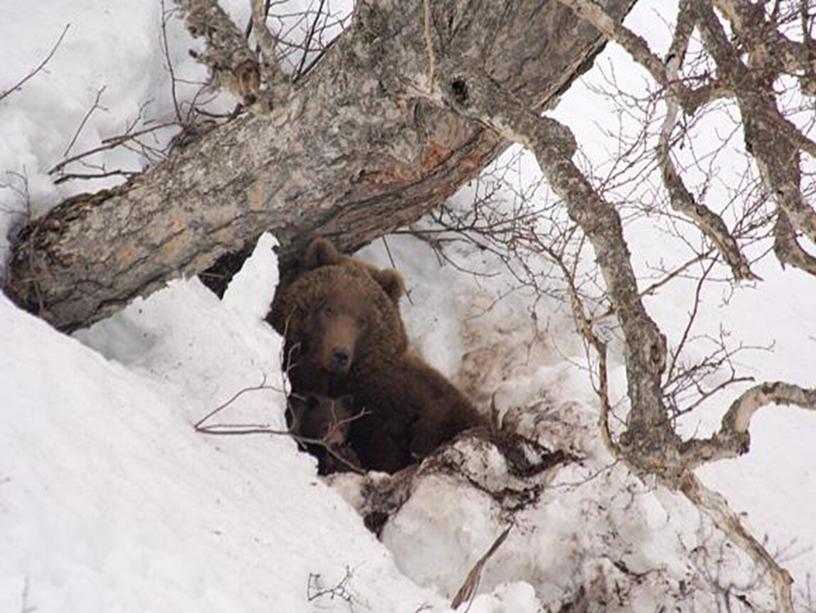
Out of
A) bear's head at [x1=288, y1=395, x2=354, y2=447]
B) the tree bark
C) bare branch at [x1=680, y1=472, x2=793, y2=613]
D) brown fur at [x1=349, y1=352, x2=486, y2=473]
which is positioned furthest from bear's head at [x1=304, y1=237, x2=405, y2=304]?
bare branch at [x1=680, y1=472, x2=793, y2=613]

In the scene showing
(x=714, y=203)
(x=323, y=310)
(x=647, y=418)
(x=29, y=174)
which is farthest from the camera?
(x=714, y=203)

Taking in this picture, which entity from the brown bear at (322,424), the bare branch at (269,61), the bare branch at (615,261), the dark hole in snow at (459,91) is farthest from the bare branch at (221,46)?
the brown bear at (322,424)

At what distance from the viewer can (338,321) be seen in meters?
6.43

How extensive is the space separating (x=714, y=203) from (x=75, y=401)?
6.63 m

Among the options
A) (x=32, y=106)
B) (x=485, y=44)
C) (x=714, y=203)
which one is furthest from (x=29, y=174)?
(x=714, y=203)

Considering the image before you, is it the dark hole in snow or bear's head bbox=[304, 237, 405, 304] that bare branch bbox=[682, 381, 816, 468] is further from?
bear's head bbox=[304, 237, 405, 304]

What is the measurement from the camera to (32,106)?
5250mm

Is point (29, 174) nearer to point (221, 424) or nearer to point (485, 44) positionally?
Result: point (221, 424)

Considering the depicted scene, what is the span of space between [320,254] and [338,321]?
424mm

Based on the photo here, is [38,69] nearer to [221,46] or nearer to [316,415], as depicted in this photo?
[221,46]

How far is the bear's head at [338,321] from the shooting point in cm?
631

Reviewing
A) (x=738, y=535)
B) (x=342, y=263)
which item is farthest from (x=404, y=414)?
(x=738, y=535)

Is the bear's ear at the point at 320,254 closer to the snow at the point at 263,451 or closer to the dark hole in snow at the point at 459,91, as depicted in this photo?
the snow at the point at 263,451

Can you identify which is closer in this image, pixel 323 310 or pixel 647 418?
pixel 647 418
